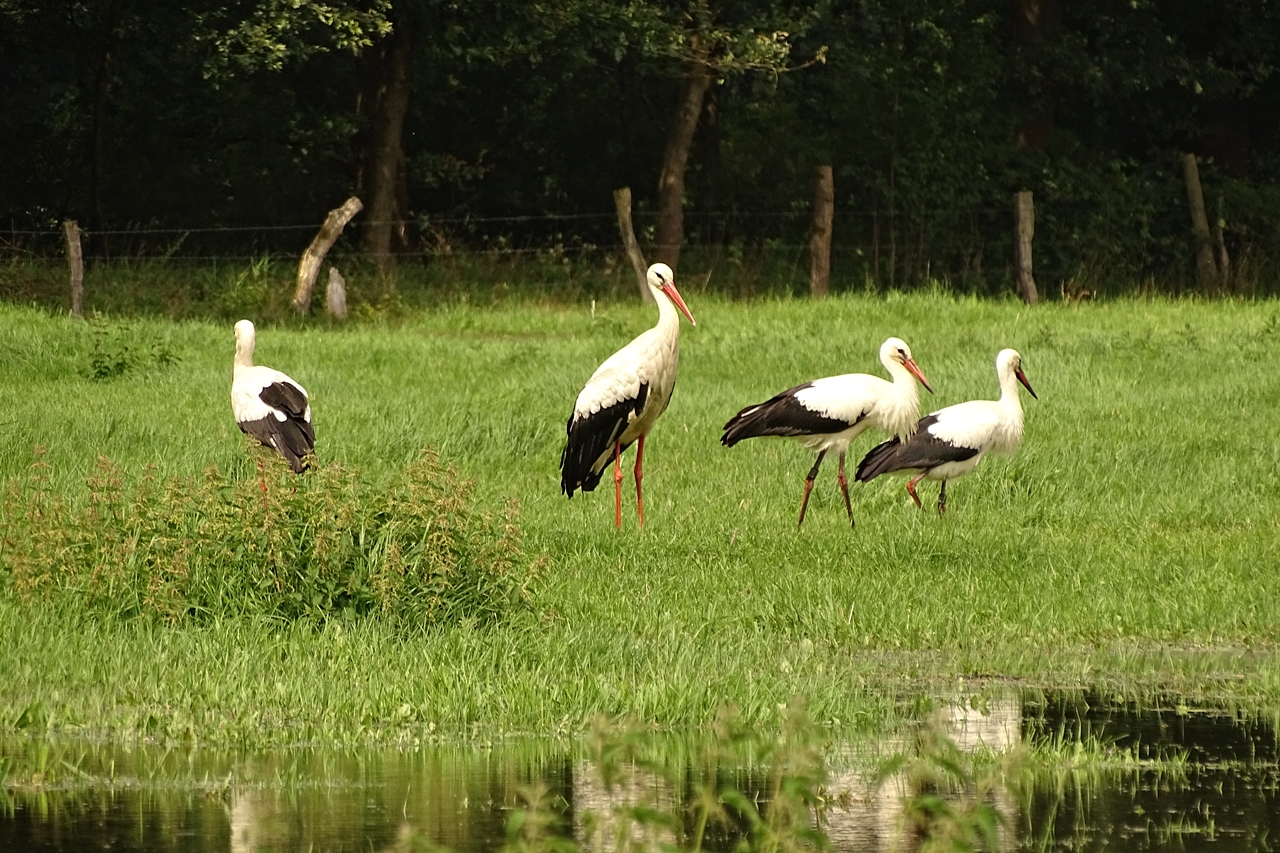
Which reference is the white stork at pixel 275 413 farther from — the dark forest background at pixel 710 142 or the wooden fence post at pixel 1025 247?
the dark forest background at pixel 710 142

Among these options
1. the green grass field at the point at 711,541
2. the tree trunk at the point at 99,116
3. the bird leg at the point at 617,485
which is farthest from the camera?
the tree trunk at the point at 99,116

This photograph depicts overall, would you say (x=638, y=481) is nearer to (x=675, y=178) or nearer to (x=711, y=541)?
(x=711, y=541)

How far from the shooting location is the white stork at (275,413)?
11.8 meters

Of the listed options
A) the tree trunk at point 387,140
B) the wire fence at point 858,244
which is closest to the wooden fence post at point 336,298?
the tree trunk at point 387,140

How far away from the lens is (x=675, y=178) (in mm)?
28422

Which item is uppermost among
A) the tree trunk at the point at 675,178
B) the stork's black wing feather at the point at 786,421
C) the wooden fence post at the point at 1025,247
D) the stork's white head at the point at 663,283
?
the tree trunk at the point at 675,178

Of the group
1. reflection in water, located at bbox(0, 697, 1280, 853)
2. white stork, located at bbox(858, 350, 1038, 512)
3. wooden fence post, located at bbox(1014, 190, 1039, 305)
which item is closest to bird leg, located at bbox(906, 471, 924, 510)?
white stork, located at bbox(858, 350, 1038, 512)

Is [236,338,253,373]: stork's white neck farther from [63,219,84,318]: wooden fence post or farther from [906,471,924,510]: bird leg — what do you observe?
[63,219,84,318]: wooden fence post

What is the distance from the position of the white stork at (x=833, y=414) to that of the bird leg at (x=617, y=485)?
637mm

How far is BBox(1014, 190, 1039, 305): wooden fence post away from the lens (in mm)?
24406

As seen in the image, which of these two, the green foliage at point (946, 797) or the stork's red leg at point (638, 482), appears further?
the stork's red leg at point (638, 482)

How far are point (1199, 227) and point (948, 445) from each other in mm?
17343

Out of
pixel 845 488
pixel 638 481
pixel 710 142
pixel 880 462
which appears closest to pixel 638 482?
pixel 638 481

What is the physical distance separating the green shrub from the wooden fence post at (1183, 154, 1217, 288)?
21.5 metres
